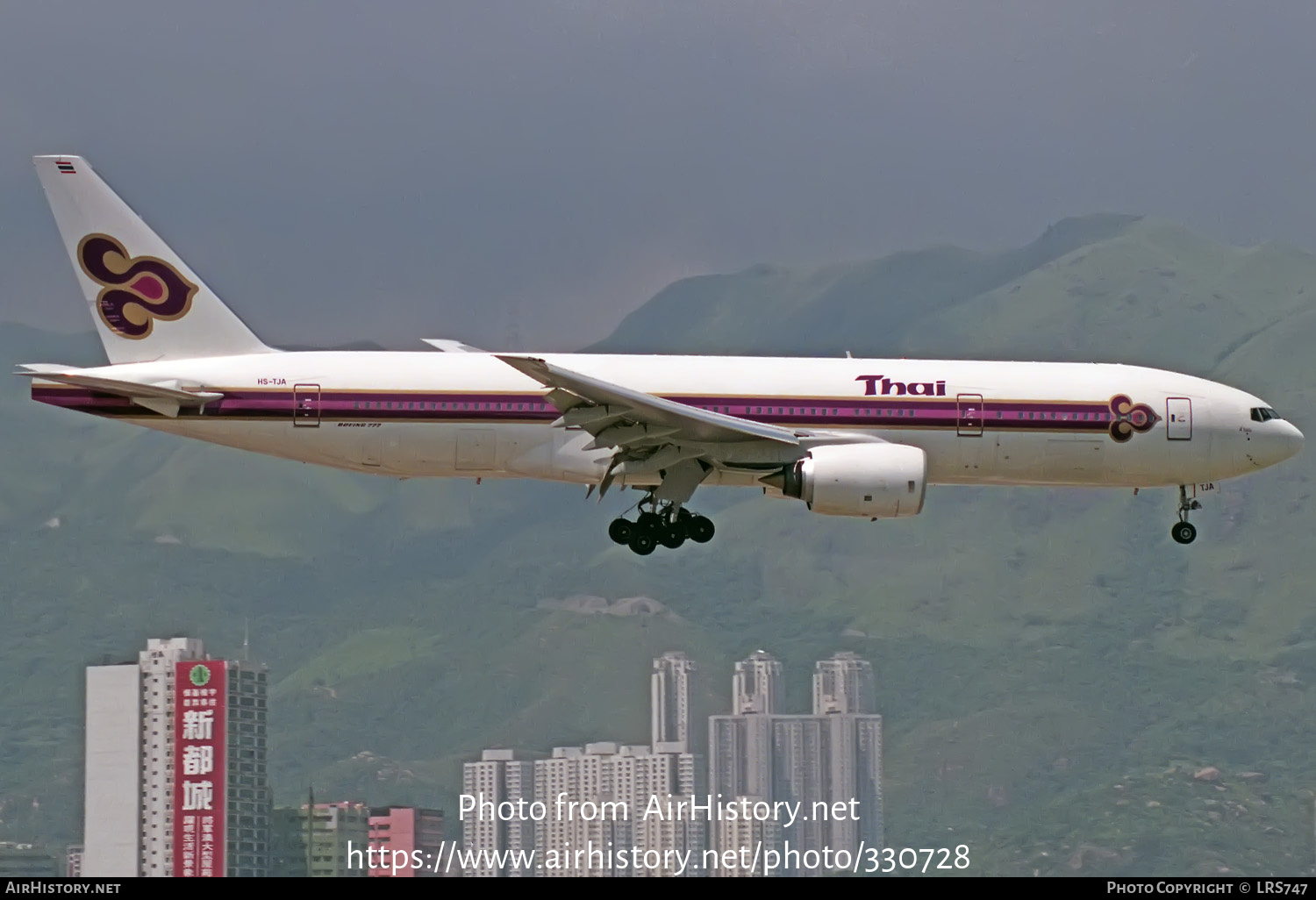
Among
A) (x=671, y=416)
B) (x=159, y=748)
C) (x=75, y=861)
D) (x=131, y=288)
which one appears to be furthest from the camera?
(x=75, y=861)

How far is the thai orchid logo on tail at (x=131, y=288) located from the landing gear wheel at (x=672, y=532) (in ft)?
37.0

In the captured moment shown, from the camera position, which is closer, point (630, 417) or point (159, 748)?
point (630, 417)

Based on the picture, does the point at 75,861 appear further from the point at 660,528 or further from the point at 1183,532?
the point at 1183,532

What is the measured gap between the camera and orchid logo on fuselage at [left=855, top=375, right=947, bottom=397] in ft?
139

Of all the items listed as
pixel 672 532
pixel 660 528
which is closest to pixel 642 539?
pixel 660 528

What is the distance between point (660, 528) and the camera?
141ft

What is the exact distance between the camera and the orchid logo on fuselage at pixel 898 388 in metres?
42.2

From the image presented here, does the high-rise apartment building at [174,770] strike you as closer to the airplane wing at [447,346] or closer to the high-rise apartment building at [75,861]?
the high-rise apartment building at [75,861]

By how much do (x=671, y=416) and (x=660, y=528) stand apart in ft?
13.0
